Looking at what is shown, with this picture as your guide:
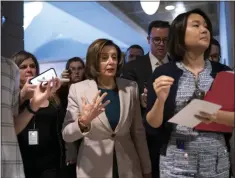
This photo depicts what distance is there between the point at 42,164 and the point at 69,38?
4.11m

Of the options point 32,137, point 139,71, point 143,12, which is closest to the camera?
point 32,137

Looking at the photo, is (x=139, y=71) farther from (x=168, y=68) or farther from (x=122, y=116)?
(x=168, y=68)

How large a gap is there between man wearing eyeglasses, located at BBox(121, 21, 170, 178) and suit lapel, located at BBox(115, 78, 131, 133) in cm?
10

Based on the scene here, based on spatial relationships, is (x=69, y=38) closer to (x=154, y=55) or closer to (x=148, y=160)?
(x=154, y=55)

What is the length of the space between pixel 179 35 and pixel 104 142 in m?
0.64

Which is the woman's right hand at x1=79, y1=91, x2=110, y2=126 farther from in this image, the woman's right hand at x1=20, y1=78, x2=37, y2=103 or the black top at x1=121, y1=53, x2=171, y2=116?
the black top at x1=121, y1=53, x2=171, y2=116

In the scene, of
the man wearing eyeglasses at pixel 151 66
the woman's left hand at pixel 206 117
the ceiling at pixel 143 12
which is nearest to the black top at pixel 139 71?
the man wearing eyeglasses at pixel 151 66

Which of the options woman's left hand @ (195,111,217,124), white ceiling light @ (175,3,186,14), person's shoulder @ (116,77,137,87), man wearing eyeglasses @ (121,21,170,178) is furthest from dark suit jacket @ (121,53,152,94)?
white ceiling light @ (175,3,186,14)

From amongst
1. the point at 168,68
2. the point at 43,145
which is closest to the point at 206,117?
the point at 168,68

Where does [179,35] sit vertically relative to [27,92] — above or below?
above

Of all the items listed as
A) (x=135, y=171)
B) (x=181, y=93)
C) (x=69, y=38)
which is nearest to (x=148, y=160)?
(x=135, y=171)

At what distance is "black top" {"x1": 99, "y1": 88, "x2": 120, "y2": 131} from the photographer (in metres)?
1.59

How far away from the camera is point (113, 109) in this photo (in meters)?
1.61

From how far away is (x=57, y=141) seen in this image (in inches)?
74.1
